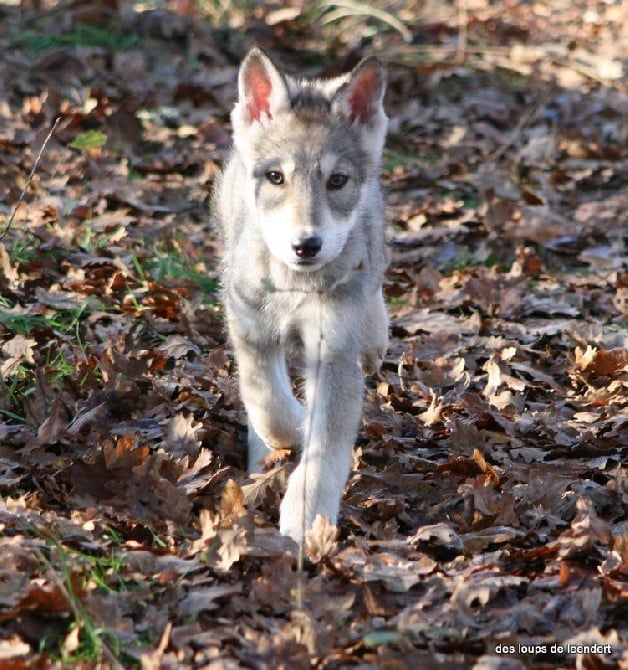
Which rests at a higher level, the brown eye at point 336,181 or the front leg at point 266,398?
the brown eye at point 336,181

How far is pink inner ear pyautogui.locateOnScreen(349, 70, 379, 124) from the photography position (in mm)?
4512

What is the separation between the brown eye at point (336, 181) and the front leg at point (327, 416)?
1.52 feet

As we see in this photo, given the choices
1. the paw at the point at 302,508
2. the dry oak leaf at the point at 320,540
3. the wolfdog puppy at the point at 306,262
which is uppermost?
the wolfdog puppy at the point at 306,262

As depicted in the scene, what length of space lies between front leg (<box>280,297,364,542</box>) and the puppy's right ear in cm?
87

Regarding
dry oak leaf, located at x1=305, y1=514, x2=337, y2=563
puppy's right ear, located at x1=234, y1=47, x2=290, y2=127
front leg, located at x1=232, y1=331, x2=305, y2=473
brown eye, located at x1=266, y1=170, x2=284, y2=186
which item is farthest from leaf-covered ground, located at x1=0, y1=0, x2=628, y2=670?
puppy's right ear, located at x1=234, y1=47, x2=290, y2=127

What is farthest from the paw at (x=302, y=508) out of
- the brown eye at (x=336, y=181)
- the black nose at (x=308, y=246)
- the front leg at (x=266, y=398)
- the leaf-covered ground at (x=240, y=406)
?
the brown eye at (x=336, y=181)

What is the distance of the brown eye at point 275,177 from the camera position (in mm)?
4291

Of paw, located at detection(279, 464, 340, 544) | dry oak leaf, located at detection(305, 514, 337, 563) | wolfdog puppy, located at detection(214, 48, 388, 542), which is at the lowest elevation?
paw, located at detection(279, 464, 340, 544)

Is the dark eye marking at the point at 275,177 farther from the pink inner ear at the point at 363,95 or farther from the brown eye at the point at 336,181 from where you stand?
the pink inner ear at the point at 363,95

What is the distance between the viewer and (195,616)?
3230 mm

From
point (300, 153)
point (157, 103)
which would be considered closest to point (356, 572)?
point (300, 153)

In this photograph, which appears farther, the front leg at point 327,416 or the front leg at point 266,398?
the front leg at point 266,398

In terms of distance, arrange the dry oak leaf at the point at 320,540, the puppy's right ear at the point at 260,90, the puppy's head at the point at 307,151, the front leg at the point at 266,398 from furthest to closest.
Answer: the front leg at the point at 266,398 → the puppy's right ear at the point at 260,90 → the puppy's head at the point at 307,151 → the dry oak leaf at the point at 320,540

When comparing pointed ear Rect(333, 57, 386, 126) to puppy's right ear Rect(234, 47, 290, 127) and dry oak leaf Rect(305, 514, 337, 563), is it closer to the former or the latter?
puppy's right ear Rect(234, 47, 290, 127)
